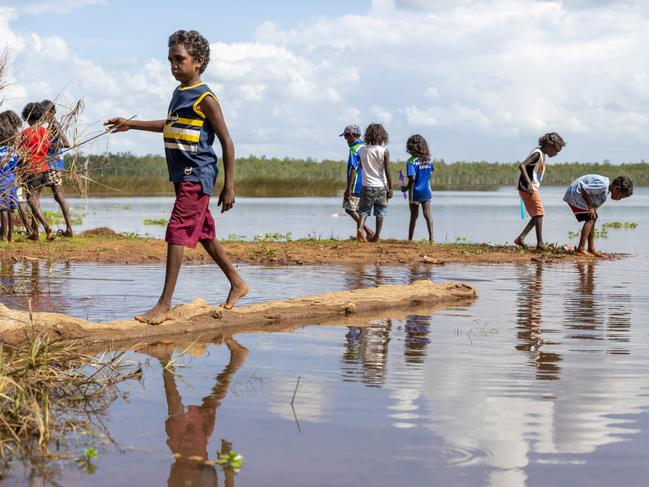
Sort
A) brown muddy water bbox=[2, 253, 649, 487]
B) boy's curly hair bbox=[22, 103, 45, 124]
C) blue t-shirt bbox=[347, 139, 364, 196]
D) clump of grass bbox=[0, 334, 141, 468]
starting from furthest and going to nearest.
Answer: blue t-shirt bbox=[347, 139, 364, 196] < boy's curly hair bbox=[22, 103, 45, 124] < clump of grass bbox=[0, 334, 141, 468] < brown muddy water bbox=[2, 253, 649, 487]

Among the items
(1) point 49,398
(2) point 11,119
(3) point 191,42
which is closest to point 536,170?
(2) point 11,119

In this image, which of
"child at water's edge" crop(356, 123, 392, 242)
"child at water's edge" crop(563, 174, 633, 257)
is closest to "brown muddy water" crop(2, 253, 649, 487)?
"child at water's edge" crop(563, 174, 633, 257)

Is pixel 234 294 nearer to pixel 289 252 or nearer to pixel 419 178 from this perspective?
pixel 289 252

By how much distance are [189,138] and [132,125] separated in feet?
2.03

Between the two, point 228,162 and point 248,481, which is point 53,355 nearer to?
point 248,481

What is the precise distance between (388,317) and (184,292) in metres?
2.56

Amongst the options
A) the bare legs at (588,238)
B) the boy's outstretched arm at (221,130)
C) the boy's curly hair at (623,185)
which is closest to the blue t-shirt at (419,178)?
the bare legs at (588,238)

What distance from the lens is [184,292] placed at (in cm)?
962

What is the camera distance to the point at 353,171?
15.7m

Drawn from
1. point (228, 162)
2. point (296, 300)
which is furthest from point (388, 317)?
point (228, 162)

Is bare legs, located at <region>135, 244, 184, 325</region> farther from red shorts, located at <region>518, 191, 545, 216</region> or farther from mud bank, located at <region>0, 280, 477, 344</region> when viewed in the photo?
red shorts, located at <region>518, 191, 545, 216</region>

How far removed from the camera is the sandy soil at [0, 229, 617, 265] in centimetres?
1286

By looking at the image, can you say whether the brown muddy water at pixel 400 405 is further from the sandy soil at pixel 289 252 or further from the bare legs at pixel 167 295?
the sandy soil at pixel 289 252

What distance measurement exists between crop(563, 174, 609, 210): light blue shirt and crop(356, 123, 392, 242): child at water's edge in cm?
289
